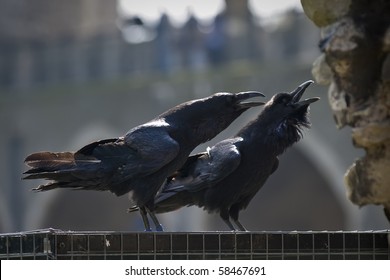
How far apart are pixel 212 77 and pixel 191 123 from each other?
2854 centimetres

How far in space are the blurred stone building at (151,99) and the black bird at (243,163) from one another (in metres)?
25.2

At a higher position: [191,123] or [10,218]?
[191,123]

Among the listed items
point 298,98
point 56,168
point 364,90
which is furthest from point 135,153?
point 364,90

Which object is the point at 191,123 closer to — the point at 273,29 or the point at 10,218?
the point at 273,29

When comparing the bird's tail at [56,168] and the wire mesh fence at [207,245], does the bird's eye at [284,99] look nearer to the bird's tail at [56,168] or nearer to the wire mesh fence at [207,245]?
the bird's tail at [56,168]

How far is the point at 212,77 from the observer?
37.4 m

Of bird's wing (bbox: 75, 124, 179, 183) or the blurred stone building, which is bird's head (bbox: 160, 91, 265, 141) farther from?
the blurred stone building

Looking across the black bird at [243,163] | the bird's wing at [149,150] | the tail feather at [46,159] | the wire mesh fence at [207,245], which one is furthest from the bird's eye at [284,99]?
the wire mesh fence at [207,245]

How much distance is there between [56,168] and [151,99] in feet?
97.0

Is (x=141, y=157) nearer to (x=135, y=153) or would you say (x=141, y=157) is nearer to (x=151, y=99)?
(x=135, y=153)

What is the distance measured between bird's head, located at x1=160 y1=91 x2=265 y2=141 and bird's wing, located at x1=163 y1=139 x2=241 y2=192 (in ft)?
0.89

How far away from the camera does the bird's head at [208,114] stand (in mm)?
8922
